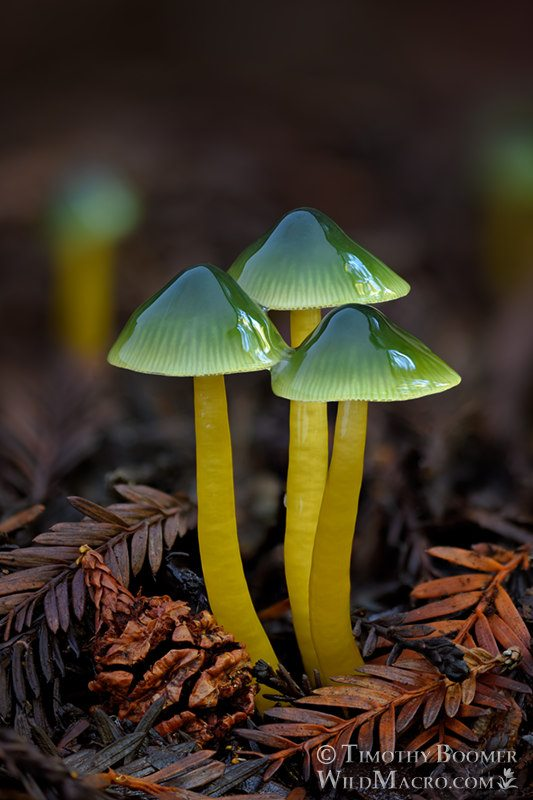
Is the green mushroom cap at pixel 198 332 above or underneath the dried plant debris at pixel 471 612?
above

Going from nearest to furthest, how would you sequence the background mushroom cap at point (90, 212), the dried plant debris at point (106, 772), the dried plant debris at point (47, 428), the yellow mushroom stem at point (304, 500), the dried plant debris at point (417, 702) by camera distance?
the dried plant debris at point (106, 772), the dried plant debris at point (417, 702), the yellow mushroom stem at point (304, 500), the dried plant debris at point (47, 428), the background mushroom cap at point (90, 212)

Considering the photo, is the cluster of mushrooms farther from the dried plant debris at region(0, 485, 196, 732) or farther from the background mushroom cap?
the background mushroom cap

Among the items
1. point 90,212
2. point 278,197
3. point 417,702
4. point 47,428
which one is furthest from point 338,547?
point 278,197

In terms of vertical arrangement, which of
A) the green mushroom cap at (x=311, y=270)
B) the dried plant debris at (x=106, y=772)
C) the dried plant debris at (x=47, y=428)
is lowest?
the dried plant debris at (x=106, y=772)

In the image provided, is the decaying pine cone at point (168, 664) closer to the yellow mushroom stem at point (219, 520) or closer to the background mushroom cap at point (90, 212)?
the yellow mushroom stem at point (219, 520)

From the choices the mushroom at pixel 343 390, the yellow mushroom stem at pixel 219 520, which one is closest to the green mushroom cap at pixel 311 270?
the mushroom at pixel 343 390

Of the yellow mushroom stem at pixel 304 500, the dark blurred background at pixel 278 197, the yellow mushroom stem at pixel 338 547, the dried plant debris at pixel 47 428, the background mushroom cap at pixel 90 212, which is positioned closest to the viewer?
the yellow mushroom stem at pixel 338 547
